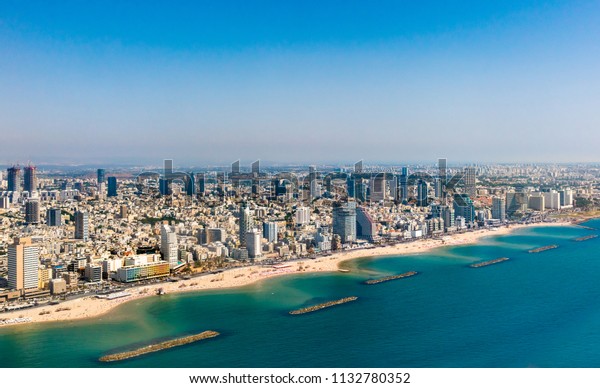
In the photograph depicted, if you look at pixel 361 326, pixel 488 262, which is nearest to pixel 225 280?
pixel 361 326

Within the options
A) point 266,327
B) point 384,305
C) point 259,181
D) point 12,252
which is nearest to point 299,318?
point 266,327

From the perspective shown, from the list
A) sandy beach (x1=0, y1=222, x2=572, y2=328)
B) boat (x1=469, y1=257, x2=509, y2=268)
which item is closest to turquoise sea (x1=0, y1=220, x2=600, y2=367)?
sandy beach (x1=0, y1=222, x2=572, y2=328)

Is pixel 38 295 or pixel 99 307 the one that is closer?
pixel 99 307

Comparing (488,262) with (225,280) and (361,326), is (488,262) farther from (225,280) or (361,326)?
(361,326)

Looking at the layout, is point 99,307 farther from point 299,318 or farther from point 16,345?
point 299,318

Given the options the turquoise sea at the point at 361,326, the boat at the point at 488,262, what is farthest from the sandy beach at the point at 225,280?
the boat at the point at 488,262

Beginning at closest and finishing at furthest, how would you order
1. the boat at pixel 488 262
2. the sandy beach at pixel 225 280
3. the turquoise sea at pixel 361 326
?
the turquoise sea at pixel 361 326, the sandy beach at pixel 225 280, the boat at pixel 488 262

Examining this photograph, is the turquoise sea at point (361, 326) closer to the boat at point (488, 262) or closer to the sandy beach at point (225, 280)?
the sandy beach at point (225, 280)
